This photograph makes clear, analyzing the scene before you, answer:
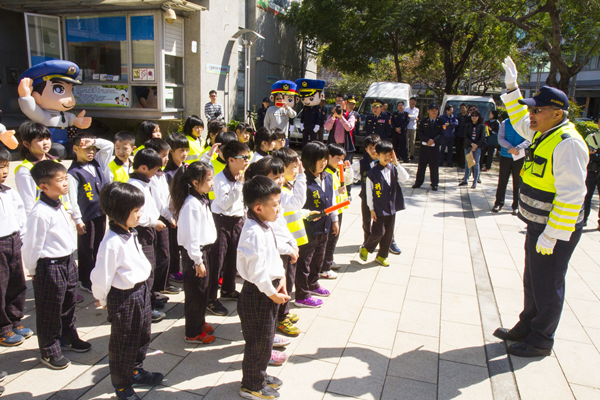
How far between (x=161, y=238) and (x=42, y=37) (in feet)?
34.2

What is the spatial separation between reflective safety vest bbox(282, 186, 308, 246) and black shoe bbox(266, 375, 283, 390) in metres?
1.20

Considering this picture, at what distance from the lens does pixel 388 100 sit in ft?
47.3

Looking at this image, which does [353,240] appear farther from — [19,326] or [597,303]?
[19,326]

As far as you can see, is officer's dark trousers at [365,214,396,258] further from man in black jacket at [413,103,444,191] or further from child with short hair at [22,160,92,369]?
man in black jacket at [413,103,444,191]

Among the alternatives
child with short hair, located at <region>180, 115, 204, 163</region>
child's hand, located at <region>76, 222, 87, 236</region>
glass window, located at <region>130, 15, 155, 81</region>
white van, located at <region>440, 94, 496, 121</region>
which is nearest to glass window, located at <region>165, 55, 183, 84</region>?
glass window, located at <region>130, 15, 155, 81</region>

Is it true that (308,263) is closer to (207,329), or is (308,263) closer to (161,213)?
(207,329)

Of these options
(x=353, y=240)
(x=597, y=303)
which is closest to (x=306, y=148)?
(x=353, y=240)

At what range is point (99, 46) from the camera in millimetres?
11828

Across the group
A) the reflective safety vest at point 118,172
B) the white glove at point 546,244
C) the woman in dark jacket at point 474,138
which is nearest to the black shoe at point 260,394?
the white glove at point 546,244

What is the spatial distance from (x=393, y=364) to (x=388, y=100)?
12.3 m

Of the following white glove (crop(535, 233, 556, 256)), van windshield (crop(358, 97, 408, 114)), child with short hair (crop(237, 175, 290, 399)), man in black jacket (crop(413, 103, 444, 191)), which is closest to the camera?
child with short hair (crop(237, 175, 290, 399))

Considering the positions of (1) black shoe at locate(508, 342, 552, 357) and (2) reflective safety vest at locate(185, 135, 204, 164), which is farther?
(2) reflective safety vest at locate(185, 135, 204, 164)

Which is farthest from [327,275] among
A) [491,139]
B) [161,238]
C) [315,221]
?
[491,139]

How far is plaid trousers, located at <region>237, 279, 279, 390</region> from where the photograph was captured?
2.75 meters
